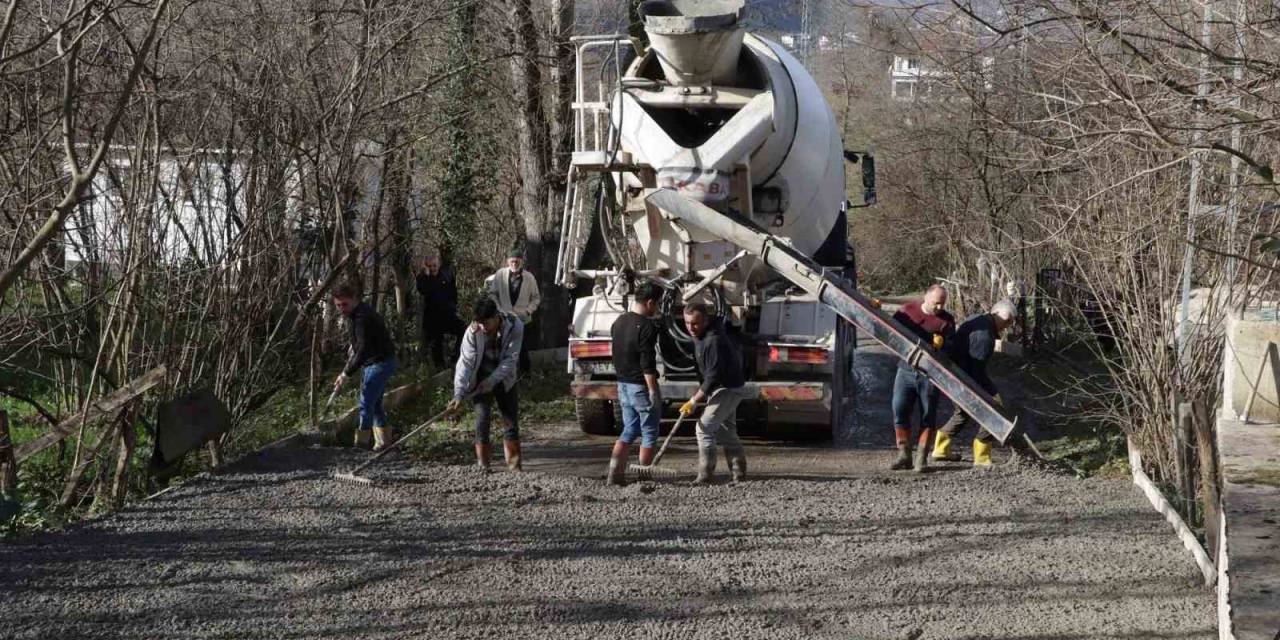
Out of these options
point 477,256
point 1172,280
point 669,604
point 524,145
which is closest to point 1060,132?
point 1172,280

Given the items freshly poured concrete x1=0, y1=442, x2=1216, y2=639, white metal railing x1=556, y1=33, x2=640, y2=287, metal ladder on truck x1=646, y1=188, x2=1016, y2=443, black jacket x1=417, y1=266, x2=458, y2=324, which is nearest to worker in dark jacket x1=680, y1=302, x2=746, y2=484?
freshly poured concrete x1=0, y1=442, x2=1216, y2=639

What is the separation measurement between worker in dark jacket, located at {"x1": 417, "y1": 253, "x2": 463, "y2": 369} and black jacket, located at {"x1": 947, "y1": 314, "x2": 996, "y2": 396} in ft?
22.6

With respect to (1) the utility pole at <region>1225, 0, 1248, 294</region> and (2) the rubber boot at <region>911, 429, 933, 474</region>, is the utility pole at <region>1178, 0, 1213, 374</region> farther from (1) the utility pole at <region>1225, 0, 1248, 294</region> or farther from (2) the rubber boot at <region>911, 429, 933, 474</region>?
(2) the rubber boot at <region>911, 429, 933, 474</region>

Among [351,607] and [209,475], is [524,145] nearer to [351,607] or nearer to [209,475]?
[209,475]

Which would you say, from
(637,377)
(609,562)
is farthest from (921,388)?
(609,562)

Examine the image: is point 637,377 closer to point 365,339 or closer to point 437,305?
point 365,339

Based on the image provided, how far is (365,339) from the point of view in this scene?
10.6 meters

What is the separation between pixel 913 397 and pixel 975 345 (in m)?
0.68

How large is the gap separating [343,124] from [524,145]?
197 inches

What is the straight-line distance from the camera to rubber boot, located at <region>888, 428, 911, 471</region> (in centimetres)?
1059

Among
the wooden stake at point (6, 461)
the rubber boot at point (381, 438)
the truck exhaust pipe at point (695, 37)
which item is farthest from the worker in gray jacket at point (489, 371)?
the wooden stake at point (6, 461)

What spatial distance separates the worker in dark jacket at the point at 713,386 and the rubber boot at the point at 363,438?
282 centimetres

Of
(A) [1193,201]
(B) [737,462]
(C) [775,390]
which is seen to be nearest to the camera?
(A) [1193,201]

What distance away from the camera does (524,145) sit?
16516 mm
